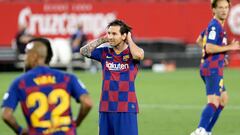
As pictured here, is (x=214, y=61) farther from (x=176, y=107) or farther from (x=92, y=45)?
(x=176, y=107)

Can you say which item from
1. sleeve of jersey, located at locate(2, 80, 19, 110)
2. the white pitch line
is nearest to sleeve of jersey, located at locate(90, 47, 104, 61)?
sleeve of jersey, located at locate(2, 80, 19, 110)

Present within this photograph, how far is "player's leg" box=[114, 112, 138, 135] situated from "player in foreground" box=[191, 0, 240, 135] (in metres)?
2.36

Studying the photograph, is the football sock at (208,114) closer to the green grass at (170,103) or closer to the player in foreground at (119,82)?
the green grass at (170,103)

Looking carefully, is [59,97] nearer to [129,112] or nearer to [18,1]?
[129,112]

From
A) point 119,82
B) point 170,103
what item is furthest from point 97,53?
point 170,103

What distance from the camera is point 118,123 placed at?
8.20 metres

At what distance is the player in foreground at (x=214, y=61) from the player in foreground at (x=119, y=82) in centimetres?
218

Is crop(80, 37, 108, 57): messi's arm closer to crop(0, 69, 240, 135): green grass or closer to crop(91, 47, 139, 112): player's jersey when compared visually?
crop(91, 47, 139, 112): player's jersey

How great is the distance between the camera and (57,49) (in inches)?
1071

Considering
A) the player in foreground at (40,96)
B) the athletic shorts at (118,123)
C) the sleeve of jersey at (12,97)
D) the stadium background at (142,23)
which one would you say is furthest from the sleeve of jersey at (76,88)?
the stadium background at (142,23)

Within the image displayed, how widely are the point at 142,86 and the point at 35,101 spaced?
14.5 m

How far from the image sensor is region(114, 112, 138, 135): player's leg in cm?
814

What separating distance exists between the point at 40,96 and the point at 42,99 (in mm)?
30

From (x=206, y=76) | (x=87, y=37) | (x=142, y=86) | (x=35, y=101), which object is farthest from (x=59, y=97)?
(x=87, y=37)
